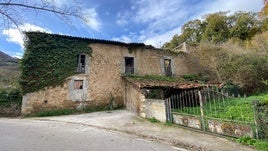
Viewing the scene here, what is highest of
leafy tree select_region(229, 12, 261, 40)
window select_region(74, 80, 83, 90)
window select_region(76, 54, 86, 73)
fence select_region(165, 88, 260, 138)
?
leafy tree select_region(229, 12, 261, 40)

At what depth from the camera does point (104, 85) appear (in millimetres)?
14312

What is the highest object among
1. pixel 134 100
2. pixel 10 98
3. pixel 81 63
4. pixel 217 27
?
pixel 217 27

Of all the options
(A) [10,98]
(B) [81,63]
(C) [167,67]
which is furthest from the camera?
(C) [167,67]

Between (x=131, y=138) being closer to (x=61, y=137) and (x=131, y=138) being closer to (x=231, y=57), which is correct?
(x=61, y=137)

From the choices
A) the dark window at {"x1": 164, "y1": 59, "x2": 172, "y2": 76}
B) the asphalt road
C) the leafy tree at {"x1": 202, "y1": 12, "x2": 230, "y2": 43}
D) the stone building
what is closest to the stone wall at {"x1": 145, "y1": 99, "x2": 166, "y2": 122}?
the stone building

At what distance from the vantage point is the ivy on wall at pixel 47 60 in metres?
12.2

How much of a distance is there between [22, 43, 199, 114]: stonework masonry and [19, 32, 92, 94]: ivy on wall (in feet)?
1.82

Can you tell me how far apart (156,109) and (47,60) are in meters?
8.57

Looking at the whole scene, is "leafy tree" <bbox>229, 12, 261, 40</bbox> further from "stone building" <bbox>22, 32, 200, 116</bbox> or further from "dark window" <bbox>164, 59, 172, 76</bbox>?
"stone building" <bbox>22, 32, 200, 116</bbox>

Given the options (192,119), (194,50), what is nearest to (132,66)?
(194,50)

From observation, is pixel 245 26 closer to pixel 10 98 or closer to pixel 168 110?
pixel 168 110

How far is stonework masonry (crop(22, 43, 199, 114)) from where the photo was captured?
12.2m

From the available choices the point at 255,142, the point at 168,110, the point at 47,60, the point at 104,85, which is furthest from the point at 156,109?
the point at 47,60

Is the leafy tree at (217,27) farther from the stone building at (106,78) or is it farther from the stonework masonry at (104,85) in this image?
the stonework masonry at (104,85)
